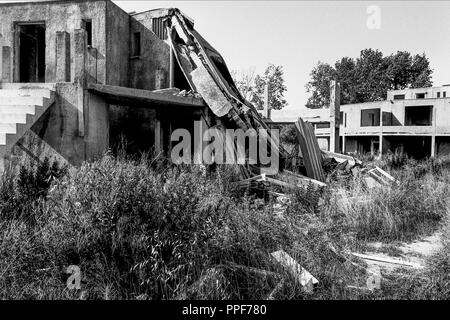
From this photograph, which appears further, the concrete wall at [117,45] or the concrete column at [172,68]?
the concrete column at [172,68]

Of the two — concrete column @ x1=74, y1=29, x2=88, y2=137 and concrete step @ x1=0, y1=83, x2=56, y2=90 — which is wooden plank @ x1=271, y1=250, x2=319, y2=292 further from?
concrete step @ x1=0, y1=83, x2=56, y2=90

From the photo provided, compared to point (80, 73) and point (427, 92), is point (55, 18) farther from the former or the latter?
point (427, 92)

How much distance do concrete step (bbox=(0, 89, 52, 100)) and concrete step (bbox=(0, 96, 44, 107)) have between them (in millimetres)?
182

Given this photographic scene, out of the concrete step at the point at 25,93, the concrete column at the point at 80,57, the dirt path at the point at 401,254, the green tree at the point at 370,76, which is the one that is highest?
the green tree at the point at 370,76

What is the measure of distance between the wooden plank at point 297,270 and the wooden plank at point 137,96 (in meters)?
5.27

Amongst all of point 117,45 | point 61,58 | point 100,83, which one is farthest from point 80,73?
point 117,45

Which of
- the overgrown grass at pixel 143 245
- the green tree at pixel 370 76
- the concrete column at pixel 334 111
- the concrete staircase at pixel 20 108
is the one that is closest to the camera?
the overgrown grass at pixel 143 245

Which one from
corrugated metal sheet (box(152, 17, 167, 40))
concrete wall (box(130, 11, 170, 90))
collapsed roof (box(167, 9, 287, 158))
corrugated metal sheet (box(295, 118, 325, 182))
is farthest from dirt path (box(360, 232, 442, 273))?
corrugated metal sheet (box(152, 17, 167, 40))

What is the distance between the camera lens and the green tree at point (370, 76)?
4788 centimetres

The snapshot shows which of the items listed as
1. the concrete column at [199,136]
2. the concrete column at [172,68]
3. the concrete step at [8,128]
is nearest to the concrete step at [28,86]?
the concrete step at [8,128]

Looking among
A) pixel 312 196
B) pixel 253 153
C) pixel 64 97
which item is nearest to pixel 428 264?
pixel 312 196

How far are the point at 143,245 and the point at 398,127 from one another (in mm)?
28234

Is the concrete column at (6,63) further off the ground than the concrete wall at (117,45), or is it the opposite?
the concrete wall at (117,45)

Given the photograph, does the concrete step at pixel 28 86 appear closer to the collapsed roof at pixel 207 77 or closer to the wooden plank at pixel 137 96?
the wooden plank at pixel 137 96
